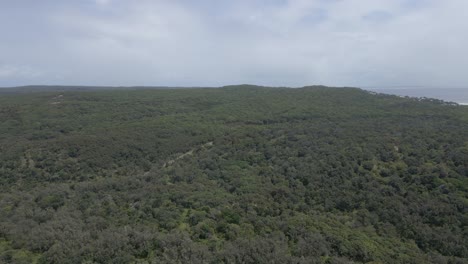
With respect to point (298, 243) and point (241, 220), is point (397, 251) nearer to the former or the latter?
point (298, 243)

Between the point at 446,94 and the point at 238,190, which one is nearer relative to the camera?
the point at 238,190

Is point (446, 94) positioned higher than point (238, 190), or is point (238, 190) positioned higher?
point (446, 94)

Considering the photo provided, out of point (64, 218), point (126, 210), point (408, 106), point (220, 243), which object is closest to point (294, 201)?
point (220, 243)

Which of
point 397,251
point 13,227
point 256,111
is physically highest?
point 256,111

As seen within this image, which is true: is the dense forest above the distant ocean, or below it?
below

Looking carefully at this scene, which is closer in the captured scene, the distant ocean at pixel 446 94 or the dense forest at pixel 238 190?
the dense forest at pixel 238 190

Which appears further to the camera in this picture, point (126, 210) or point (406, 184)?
point (406, 184)

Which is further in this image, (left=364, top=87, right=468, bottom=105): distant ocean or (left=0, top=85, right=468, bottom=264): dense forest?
(left=364, top=87, right=468, bottom=105): distant ocean

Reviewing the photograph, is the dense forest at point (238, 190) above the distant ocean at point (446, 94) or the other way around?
the other way around
